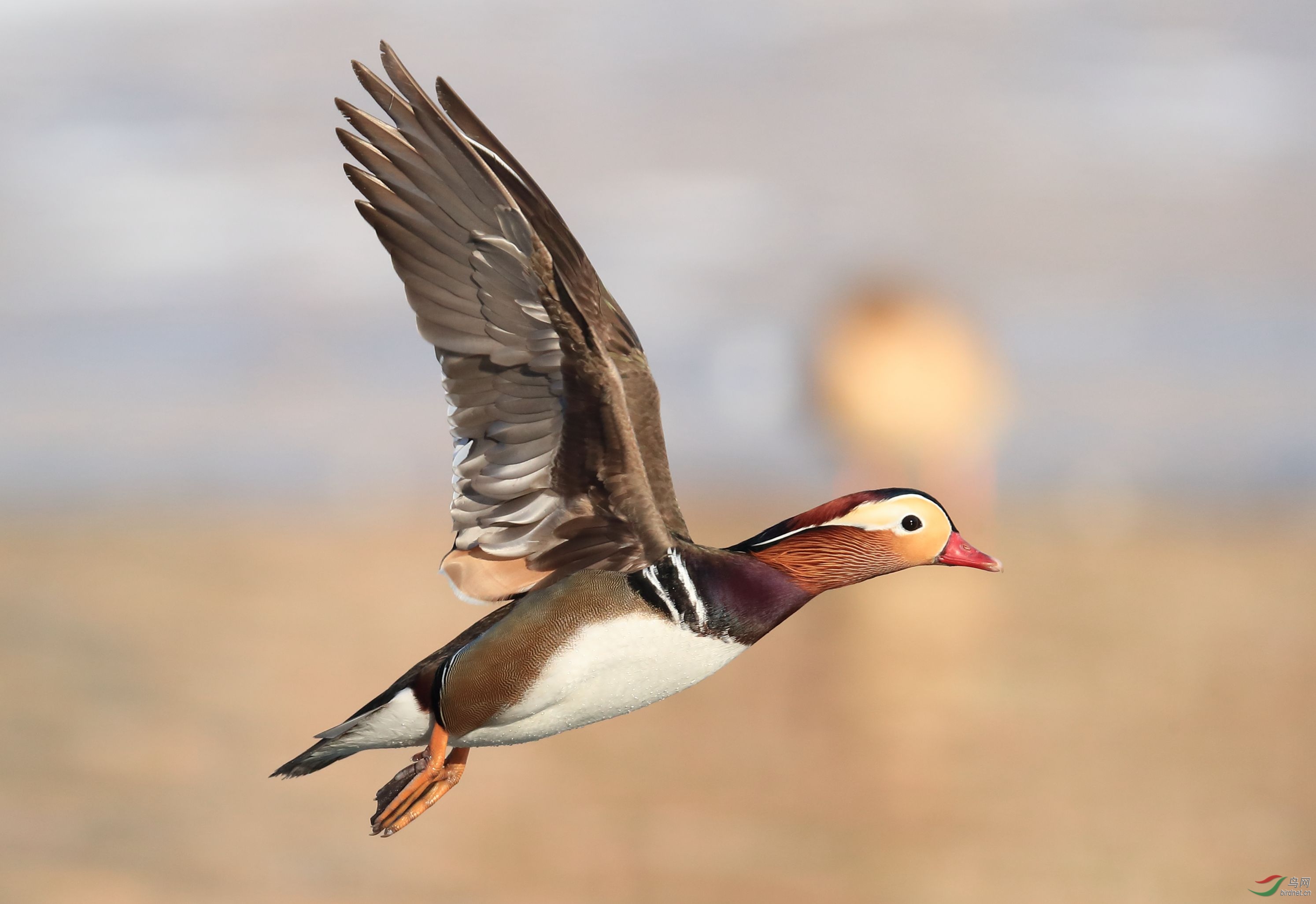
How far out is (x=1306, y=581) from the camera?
38.3 meters

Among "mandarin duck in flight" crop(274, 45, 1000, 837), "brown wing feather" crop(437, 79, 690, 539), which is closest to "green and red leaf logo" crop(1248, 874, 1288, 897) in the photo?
"mandarin duck in flight" crop(274, 45, 1000, 837)

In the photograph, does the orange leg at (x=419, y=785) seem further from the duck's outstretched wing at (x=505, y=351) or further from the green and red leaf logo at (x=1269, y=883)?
the green and red leaf logo at (x=1269, y=883)

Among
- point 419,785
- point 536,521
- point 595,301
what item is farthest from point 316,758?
point 595,301

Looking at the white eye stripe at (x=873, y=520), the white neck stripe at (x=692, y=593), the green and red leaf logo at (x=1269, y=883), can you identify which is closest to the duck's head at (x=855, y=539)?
the white eye stripe at (x=873, y=520)

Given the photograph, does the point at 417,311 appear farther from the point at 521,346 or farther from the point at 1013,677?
the point at 1013,677

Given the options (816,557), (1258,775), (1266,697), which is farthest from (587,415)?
(1266,697)

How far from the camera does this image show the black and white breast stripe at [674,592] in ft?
11.6

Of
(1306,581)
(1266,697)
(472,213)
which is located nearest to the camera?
(472,213)

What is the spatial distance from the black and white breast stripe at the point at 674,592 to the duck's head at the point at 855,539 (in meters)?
0.25

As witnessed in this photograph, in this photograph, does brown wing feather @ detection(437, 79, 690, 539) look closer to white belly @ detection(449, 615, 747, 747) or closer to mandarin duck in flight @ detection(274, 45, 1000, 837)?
mandarin duck in flight @ detection(274, 45, 1000, 837)

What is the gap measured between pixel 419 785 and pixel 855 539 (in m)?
1.53

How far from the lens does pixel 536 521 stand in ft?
12.0

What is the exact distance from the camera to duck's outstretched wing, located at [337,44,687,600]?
11.0 ft

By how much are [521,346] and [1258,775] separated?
32262mm
